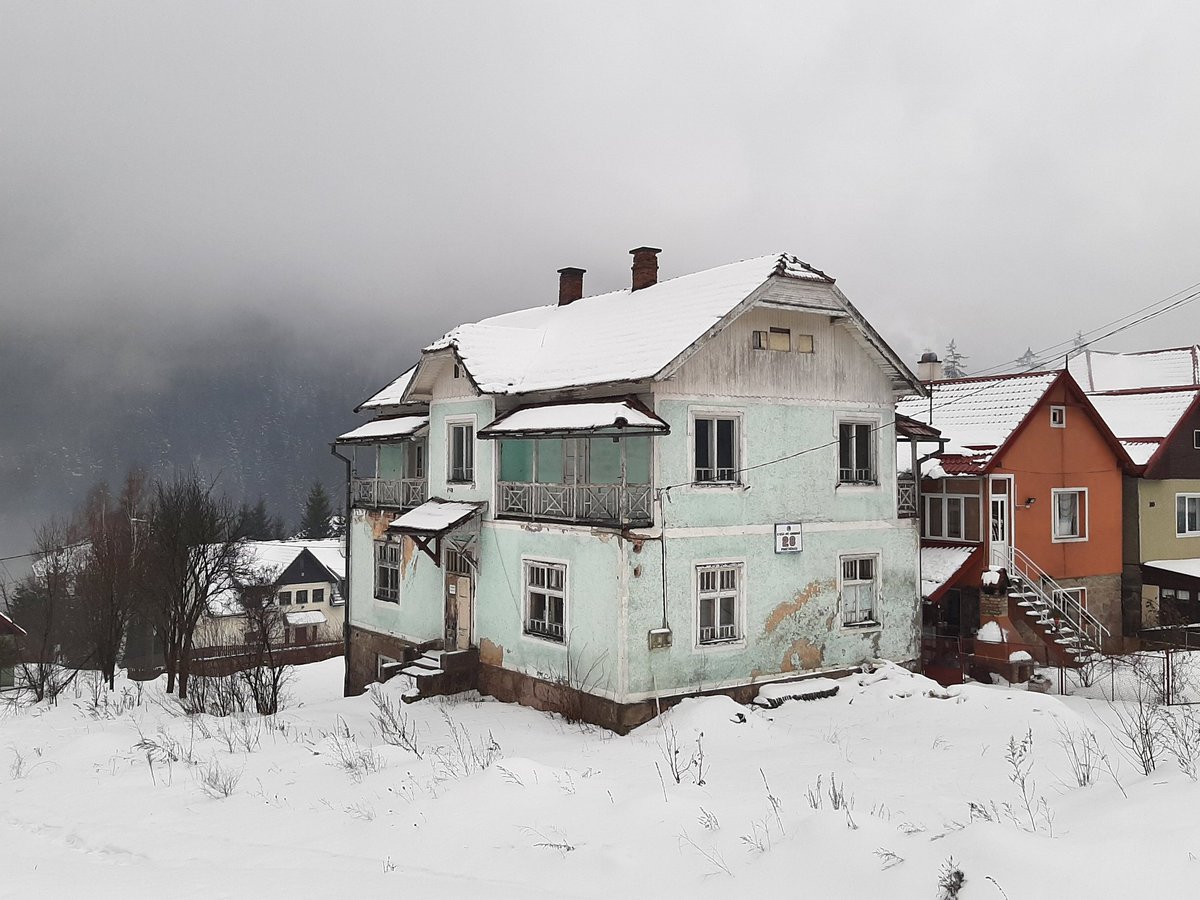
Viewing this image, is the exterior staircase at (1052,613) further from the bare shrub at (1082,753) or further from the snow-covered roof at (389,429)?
the snow-covered roof at (389,429)

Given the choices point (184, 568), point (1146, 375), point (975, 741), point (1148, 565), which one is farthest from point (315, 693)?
point (1146, 375)

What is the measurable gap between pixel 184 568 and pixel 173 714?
31.0 feet

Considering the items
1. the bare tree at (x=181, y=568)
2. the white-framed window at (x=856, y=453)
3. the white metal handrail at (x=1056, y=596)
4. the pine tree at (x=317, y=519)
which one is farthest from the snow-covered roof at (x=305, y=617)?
the white-framed window at (x=856, y=453)

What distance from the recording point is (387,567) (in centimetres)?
2672

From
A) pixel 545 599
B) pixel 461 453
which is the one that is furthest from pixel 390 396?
pixel 545 599

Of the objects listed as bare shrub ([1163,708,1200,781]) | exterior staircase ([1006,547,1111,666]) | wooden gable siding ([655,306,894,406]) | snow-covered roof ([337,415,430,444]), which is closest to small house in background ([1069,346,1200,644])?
exterior staircase ([1006,547,1111,666])

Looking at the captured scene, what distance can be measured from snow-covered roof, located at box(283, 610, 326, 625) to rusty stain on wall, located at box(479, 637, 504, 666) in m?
45.6

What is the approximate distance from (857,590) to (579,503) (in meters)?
6.82

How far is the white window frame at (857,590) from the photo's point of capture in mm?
20781

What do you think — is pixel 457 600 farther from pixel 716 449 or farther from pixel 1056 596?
pixel 1056 596

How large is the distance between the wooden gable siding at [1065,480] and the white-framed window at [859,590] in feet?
21.4

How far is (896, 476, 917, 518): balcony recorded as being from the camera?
22.1m

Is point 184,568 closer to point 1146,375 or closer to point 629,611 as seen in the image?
point 629,611

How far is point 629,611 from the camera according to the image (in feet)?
57.5
